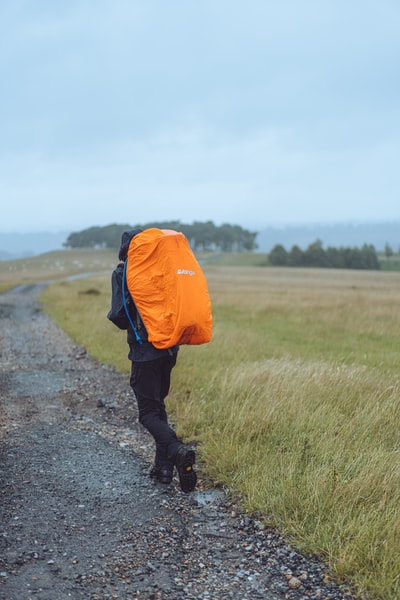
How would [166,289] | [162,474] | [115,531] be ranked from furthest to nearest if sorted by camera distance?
1. [162,474]
2. [166,289]
3. [115,531]

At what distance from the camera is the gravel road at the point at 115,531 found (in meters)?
3.40

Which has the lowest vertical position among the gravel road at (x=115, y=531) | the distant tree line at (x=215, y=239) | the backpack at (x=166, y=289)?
the gravel road at (x=115, y=531)

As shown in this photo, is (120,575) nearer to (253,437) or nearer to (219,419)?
(253,437)

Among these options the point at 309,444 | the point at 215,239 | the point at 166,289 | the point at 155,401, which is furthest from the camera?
the point at 215,239

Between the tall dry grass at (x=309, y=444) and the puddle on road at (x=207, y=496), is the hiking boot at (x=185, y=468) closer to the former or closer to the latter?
the puddle on road at (x=207, y=496)

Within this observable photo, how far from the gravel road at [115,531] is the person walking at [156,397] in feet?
0.54

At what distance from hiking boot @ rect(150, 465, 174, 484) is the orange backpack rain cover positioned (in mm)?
1215

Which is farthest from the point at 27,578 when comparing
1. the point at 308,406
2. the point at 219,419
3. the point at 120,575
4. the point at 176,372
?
the point at 176,372

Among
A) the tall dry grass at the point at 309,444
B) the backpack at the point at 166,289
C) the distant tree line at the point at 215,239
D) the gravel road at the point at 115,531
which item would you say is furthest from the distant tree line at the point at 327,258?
the backpack at the point at 166,289

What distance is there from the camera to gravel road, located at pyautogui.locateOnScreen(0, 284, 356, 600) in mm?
3396

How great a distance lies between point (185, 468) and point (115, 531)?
89 cm

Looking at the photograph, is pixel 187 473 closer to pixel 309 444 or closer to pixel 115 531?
pixel 115 531

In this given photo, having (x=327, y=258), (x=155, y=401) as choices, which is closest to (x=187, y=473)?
(x=155, y=401)

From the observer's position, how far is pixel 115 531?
4.08m
